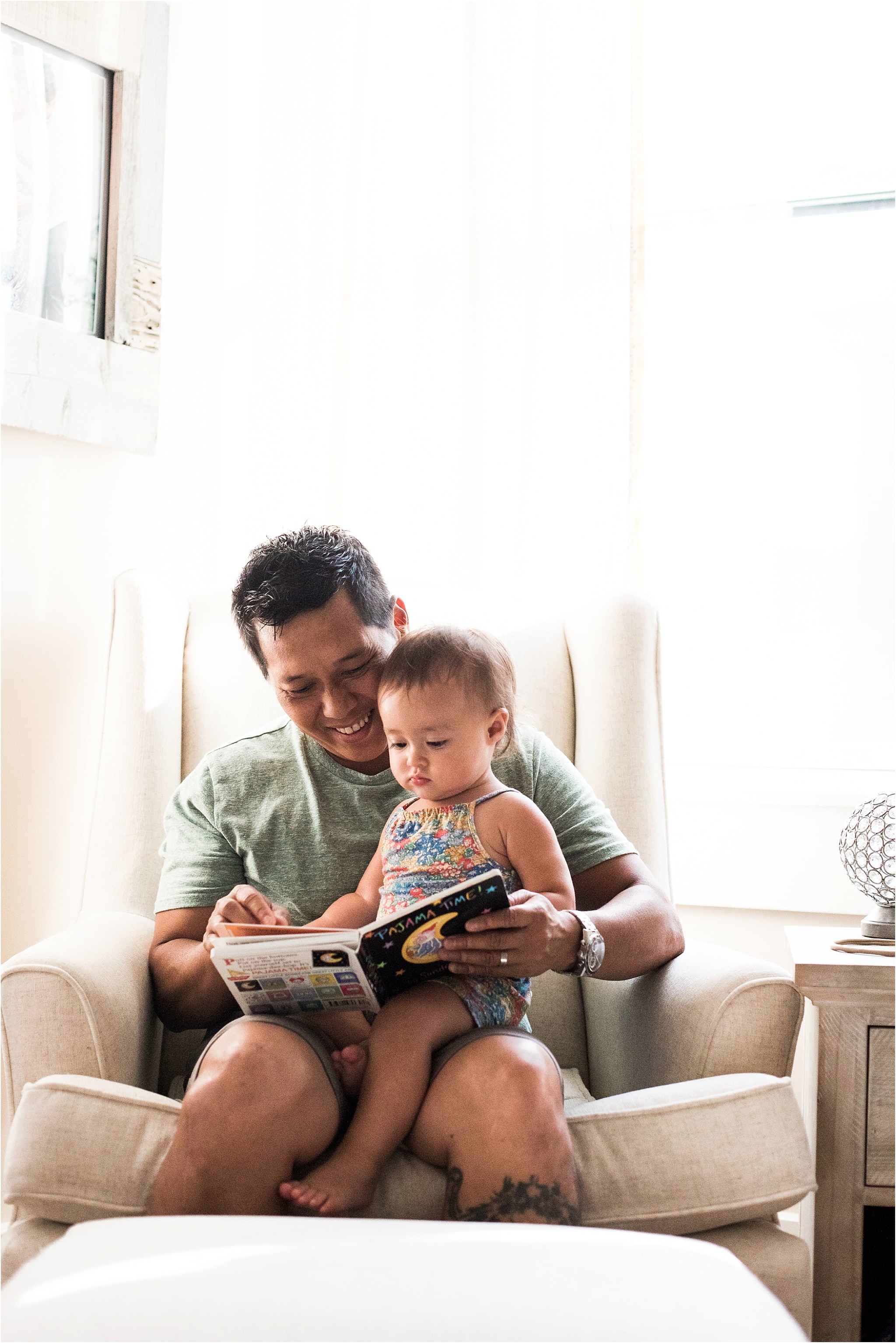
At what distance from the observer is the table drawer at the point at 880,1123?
1.37m

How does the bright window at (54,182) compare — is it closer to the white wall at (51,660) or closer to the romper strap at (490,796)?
the white wall at (51,660)

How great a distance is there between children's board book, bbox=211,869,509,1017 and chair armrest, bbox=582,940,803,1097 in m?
0.29

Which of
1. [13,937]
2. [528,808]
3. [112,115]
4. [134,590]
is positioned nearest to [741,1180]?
[528,808]

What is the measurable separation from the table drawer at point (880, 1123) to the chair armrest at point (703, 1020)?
0.48 ft

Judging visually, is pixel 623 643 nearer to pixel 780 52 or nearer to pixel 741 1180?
pixel 741 1180

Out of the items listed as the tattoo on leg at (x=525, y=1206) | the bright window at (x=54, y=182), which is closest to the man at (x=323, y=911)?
the tattoo on leg at (x=525, y=1206)

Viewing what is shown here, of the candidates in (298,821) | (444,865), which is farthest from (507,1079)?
(298,821)

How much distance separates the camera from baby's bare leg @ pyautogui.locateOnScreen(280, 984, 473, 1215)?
1.08m

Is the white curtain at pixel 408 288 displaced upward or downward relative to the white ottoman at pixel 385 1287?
upward

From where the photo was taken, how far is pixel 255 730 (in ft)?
5.18

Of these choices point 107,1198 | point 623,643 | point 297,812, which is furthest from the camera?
point 623,643

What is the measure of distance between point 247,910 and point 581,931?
372mm

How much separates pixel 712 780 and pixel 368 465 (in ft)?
3.02

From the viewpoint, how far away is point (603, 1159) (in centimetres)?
112
